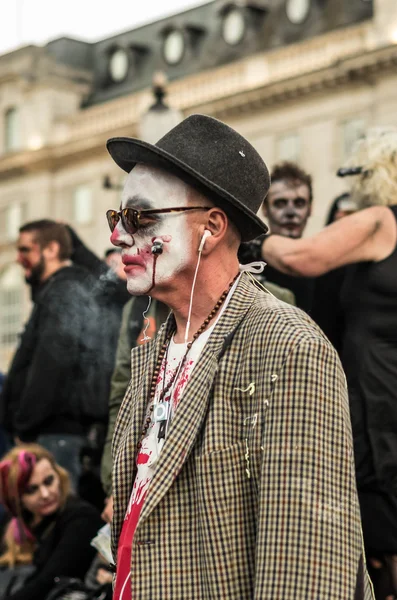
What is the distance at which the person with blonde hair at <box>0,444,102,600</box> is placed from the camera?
6332 millimetres

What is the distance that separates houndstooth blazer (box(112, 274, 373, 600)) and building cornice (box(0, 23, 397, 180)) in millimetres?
33890

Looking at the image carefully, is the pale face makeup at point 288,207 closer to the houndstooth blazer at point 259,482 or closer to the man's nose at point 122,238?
the man's nose at point 122,238

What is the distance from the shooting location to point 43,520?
6.68 metres

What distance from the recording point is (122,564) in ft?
9.29

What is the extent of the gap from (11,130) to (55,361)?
47302mm

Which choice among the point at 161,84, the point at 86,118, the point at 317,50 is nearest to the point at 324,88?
the point at 317,50

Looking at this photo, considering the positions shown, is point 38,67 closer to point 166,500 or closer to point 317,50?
point 317,50

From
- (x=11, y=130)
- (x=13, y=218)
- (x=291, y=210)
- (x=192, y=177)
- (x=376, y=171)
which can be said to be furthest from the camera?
(x=11, y=130)

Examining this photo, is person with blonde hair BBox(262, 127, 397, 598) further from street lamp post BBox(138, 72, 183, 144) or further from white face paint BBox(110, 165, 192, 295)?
street lamp post BBox(138, 72, 183, 144)

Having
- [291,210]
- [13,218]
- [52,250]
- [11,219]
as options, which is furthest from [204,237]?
[11,219]

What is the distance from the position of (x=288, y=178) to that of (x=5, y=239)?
46.7m

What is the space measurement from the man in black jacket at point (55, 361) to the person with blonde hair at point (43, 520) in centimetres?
15

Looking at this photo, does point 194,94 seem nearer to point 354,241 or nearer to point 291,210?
point 291,210

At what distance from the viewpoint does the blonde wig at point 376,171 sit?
4.39m
